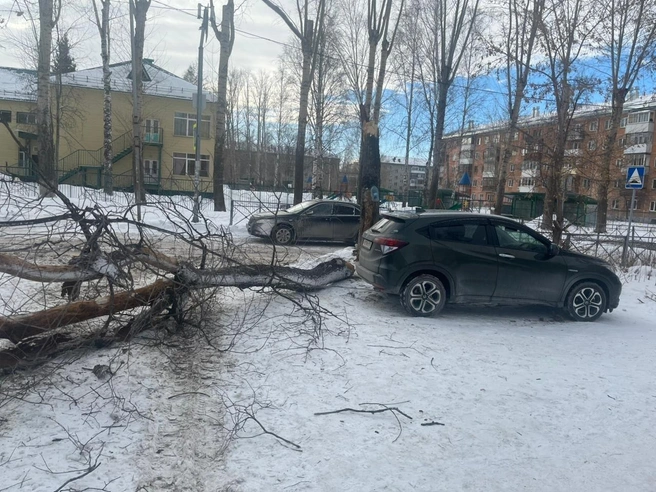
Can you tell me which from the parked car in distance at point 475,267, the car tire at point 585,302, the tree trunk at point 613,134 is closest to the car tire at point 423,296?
the parked car in distance at point 475,267

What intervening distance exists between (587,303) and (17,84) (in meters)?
43.0

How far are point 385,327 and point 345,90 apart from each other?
1363 inches

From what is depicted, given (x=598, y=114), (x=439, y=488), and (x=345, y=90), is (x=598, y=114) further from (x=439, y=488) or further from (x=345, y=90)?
(x=439, y=488)

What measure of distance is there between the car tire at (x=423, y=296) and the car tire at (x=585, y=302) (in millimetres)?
2081

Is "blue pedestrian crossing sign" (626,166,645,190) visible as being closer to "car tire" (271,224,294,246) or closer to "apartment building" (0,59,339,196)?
"car tire" (271,224,294,246)

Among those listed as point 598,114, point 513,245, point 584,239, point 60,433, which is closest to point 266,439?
point 60,433

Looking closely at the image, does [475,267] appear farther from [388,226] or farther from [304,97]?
[304,97]

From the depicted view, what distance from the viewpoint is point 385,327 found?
6.50 metres

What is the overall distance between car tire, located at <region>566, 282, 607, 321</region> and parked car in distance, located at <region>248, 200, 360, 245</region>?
8399mm

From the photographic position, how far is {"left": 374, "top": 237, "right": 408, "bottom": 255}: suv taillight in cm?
715

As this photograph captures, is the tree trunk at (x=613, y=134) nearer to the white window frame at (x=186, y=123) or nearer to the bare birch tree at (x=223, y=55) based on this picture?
the bare birch tree at (x=223, y=55)

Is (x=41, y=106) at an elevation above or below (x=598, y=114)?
below

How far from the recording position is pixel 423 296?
7215 mm

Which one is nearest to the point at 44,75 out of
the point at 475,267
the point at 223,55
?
the point at 223,55
